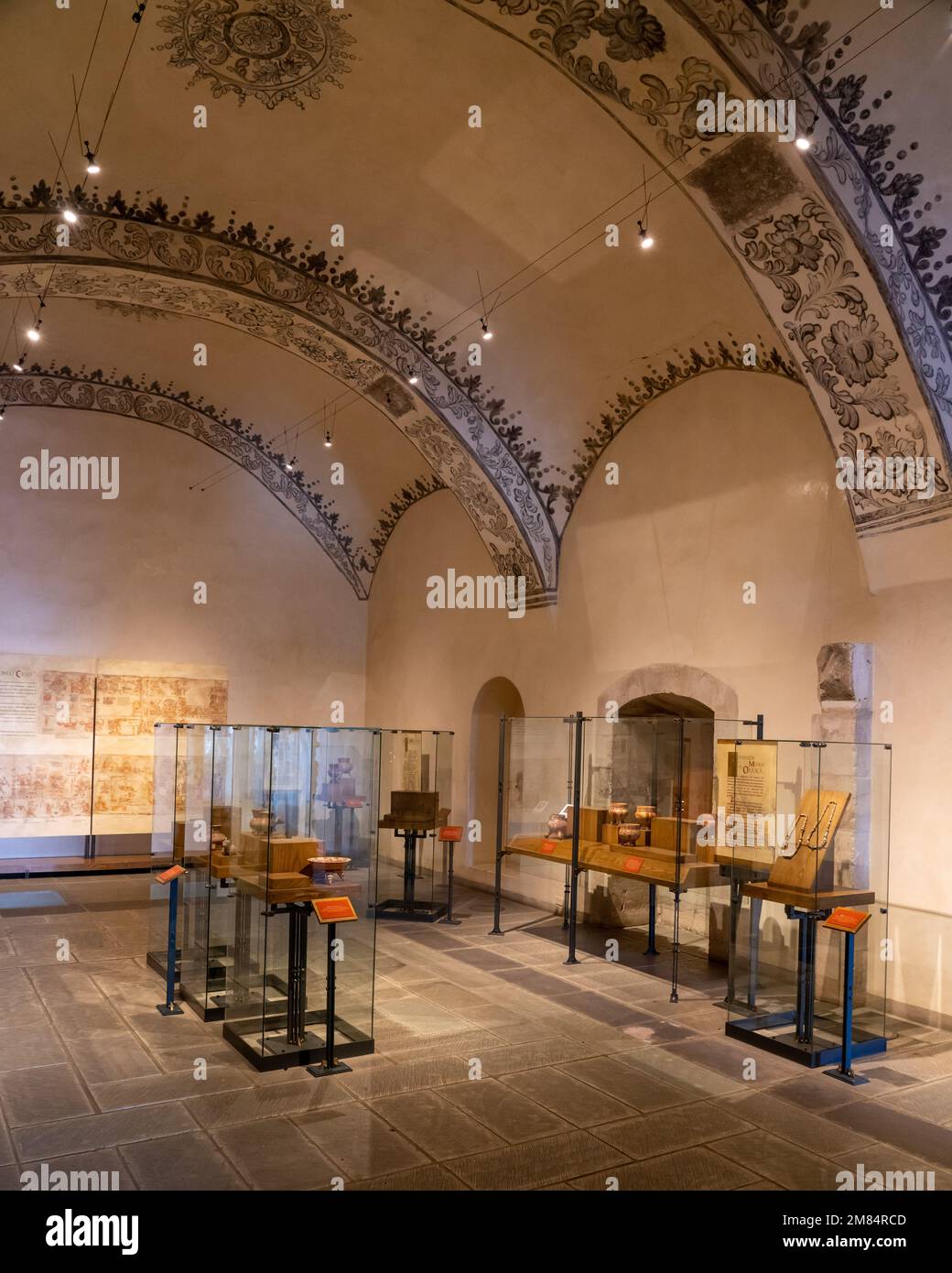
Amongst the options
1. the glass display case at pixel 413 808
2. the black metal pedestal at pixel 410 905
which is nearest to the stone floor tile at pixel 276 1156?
the glass display case at pixel 413 808

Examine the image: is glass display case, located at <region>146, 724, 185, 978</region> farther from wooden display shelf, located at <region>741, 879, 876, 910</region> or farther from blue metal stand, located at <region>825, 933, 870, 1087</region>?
blue metal stand, located at <region>825, 933, 870, 1087</region>

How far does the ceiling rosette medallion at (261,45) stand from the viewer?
5.91 metres

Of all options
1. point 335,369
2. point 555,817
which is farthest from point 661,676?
point 335,369

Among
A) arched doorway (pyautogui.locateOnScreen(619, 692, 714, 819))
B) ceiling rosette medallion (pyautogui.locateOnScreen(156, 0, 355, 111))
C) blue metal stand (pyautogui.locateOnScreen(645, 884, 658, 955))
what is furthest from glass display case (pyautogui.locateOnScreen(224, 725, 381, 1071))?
ceiling rosette medallion (pyautogui.locateOnScreen(156, 0, 355, 111))

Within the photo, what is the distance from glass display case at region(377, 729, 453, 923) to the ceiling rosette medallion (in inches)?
199

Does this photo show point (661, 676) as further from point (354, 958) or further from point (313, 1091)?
point (313, 1091)

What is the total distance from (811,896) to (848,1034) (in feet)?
2.40

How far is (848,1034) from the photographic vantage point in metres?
5.40

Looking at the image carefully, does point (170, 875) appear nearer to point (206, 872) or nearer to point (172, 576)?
point (206, 872)

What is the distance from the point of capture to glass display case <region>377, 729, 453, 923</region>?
9461mm

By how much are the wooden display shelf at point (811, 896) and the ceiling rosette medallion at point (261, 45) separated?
5667 millimetres

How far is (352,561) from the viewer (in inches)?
558

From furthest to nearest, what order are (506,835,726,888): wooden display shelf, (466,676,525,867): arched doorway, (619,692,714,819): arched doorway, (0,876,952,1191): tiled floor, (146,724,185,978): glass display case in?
(466,676,525,867): arched doorway, (619,692,714,819): arched doorway, (146,724,185,978): glass display case, (506,835,726,888): wooden display shelf, (0,876,952,1191): tiled floor
